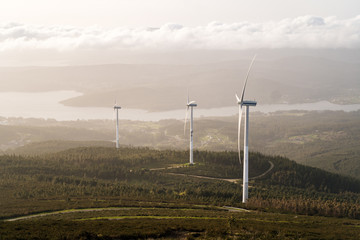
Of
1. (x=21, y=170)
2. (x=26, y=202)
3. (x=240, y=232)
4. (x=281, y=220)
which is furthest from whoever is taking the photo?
(x=21, y=170)

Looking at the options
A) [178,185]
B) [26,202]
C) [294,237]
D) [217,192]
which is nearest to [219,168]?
[178,185]

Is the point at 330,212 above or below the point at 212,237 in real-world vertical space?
below

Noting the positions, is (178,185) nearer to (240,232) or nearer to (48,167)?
(48,167)

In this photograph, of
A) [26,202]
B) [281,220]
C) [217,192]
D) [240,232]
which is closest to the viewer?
[240,232]

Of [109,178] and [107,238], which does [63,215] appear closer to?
[107,238]

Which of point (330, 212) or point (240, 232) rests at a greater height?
point (240, 232)

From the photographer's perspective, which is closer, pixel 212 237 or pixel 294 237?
pixel 212 237

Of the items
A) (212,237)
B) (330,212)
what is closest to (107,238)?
(212,237)

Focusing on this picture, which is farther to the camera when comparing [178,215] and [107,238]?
[178,215]

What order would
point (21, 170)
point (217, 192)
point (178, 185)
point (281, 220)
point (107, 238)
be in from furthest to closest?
point (21, 170) < point (178, 185) < point (217, 192) < point (281, 220) < point (107, 238)
